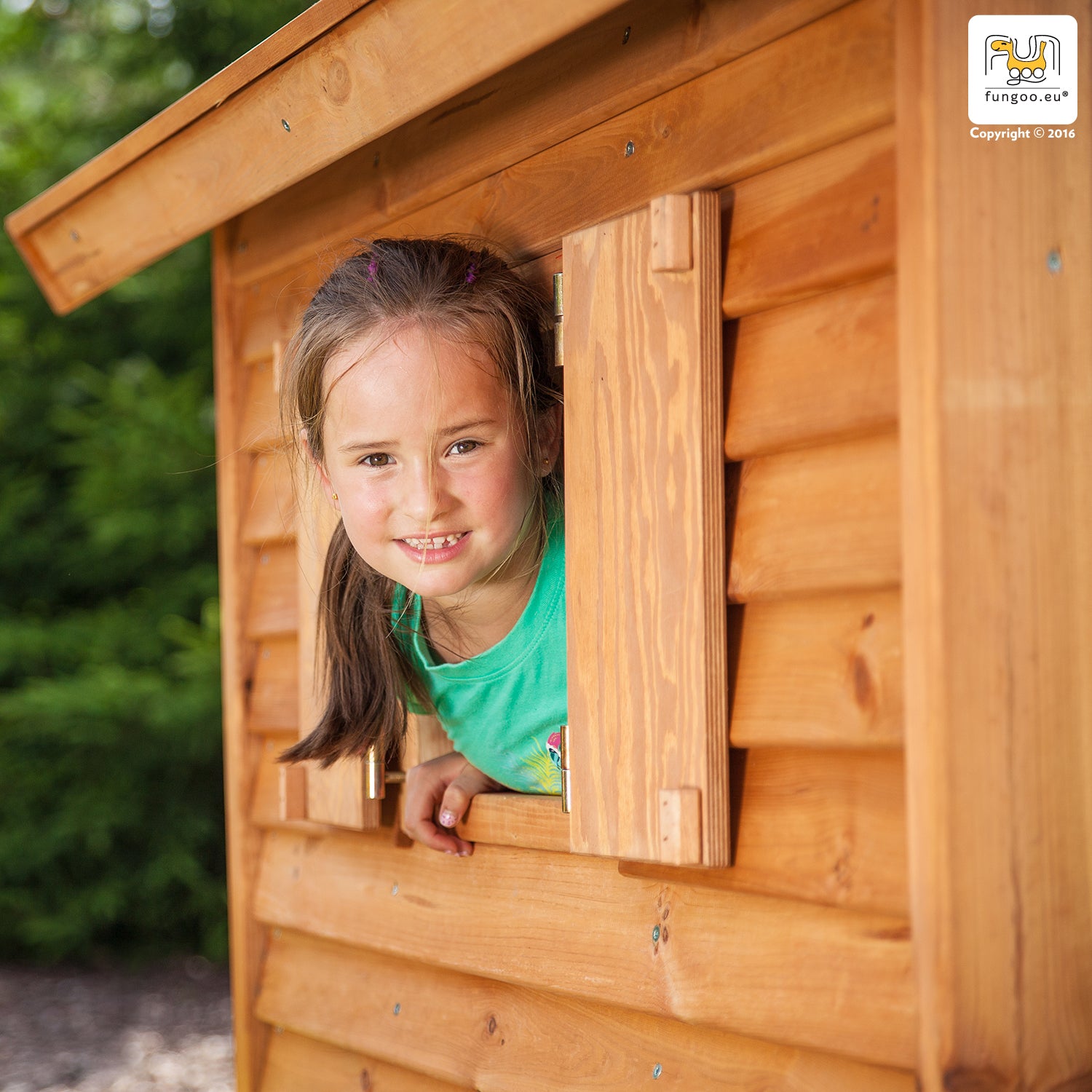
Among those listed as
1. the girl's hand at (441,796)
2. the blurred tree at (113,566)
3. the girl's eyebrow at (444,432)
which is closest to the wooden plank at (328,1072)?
the girl's hand at (441,796)

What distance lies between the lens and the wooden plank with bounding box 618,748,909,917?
1.51 metres

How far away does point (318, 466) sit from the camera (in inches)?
94.6

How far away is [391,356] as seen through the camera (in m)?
2.10

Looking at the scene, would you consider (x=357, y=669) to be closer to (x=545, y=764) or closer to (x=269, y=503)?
(x=545, y=764)

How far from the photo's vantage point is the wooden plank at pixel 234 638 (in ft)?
9.79

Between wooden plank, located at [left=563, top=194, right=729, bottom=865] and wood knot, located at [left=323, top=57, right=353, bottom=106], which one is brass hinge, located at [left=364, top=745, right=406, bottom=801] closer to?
wooden plank, located at [left=563, top=194, right=729, bottom=865]

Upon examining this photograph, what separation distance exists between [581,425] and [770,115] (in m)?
0.50

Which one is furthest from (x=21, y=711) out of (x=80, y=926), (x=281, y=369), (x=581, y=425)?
(x=581, y=425)

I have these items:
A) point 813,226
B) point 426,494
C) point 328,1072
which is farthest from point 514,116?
point 328,1072

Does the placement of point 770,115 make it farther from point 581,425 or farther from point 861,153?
point 581,425

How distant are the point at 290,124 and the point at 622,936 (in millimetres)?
1501

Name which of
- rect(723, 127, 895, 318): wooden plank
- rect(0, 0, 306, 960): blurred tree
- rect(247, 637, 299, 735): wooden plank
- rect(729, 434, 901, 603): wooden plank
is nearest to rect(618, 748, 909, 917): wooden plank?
rect(729, 434, 901, 603): wooden plank

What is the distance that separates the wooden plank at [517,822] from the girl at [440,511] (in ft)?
0.14

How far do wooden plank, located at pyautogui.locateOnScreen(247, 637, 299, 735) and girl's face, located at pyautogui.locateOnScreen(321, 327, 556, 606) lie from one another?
80 cm
